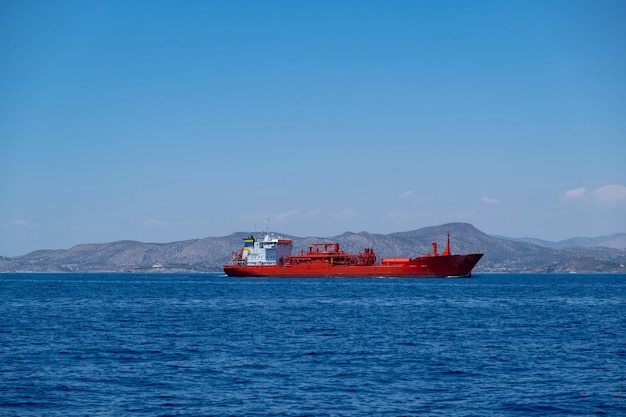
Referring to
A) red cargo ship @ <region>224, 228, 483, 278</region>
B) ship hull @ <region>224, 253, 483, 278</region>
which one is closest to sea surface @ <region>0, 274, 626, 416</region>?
ship hull @ <region>224, 253, 483, 278</region>

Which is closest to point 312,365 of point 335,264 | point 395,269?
point 395,269

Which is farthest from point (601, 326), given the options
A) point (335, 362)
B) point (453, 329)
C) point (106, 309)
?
point (106, 309)

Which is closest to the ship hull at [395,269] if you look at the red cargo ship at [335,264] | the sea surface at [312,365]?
the red cargo ship at [335,264]

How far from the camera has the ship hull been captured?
13788 centimetres

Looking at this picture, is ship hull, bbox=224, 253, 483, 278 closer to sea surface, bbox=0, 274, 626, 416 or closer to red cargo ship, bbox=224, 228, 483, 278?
red cargo ship, bbox=224, 228, 483, 278

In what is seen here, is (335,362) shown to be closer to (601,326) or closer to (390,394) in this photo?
(390,394)

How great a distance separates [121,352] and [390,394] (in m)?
16.1

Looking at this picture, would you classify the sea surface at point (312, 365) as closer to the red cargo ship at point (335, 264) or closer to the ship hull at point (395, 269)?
the ship hull at point (395, 269)

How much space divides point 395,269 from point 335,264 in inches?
591

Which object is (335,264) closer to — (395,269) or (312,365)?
(395,269)

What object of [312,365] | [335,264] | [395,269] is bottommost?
[312,365]

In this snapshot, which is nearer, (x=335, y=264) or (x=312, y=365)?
(x=312, y=365)

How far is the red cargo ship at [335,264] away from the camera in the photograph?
13838 cm

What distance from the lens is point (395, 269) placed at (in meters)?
139
